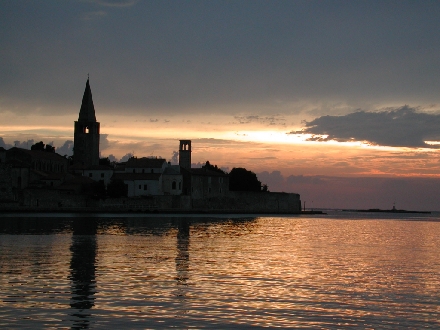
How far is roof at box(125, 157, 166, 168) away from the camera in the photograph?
81.2 metres

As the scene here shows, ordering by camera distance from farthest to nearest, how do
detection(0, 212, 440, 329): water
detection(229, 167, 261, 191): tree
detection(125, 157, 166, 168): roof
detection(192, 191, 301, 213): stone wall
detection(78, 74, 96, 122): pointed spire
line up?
detection(229, 167, 261, 191): tree → detection(78, 74, 96, 122): pointed spire → detection(192, 191, 301, 213): stone wall → detection(125, 157, 166, 168): roof → detection(0, 212, 440, 329): water

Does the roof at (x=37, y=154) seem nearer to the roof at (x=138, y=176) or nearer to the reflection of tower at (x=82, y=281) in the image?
the roof at (x=138, y=176)

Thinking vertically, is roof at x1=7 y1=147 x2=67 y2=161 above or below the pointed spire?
below

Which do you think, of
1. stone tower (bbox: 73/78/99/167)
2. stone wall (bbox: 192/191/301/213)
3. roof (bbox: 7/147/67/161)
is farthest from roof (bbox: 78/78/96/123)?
stone wall (bbox: 192/191/301/213)

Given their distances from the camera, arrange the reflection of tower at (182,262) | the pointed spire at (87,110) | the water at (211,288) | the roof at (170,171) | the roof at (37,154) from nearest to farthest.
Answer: the water at (211,288) → the reflection of tower at (182,262) → the roof at (37,154) → the roof at (170,171) → the pointed spire at (87,110)

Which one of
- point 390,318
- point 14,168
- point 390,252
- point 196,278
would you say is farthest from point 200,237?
point 14,168

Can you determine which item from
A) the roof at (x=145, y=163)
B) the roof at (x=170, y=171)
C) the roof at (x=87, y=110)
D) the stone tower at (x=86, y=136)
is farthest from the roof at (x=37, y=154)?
the roof at (x=170, y=171)

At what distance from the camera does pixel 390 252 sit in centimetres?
2670

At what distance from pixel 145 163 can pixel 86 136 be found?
1702cm

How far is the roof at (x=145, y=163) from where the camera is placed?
8125cm

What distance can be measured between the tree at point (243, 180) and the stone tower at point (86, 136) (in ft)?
71.6

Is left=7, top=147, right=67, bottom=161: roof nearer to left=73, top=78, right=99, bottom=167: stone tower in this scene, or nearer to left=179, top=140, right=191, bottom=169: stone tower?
left=73, top=78, right=99, bottom=167: stone tower

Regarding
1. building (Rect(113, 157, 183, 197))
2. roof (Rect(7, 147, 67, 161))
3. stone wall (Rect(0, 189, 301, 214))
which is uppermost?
roof (Rect(7, 147, 67, 161))

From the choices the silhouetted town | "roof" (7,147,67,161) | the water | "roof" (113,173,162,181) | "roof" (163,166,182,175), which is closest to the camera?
the water
